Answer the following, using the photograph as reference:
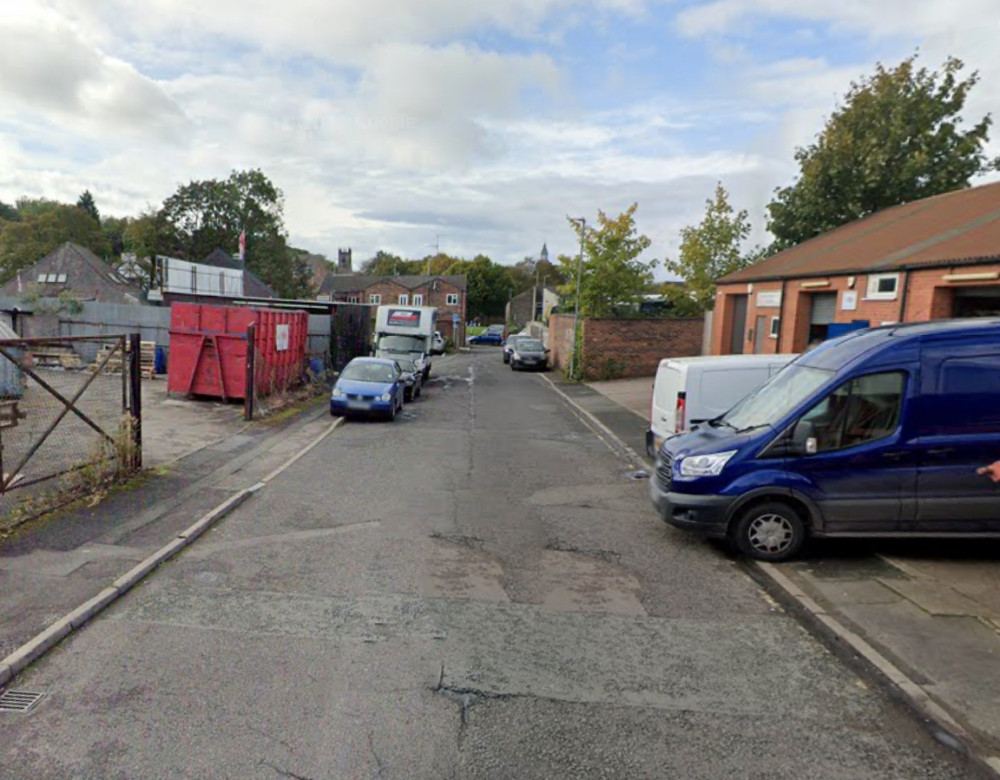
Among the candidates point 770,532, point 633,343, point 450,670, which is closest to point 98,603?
point 450,670

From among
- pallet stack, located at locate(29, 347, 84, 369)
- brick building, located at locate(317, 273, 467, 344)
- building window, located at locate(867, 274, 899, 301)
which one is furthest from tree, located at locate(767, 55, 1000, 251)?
brick building, located at locate(317, 273, 467, 344)

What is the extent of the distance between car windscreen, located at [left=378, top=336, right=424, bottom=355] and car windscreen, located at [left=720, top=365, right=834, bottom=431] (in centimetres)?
1634

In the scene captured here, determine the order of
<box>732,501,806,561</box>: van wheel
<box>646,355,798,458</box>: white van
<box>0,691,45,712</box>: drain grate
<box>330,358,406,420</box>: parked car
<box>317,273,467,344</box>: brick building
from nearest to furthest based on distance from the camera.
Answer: <box>0,691,45,712</box>: drain grate → <box>732,501,806,561</box>: van wheel → <box>646,355,798,458</box>: white van → <box>330,358,406,420</box>: parked car → <box>317,273,467,344</box>: brick building

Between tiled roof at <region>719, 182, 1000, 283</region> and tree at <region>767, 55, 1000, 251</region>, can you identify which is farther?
tree at <region>767, 55, 1000, 251</region>

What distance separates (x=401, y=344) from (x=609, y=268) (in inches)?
482

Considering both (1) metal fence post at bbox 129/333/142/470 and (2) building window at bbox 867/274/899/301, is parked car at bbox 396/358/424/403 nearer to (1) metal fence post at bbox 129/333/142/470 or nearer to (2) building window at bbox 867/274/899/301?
(1) metal fence post at bbox 129/333/142/470

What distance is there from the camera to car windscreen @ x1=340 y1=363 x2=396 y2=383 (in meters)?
16.1

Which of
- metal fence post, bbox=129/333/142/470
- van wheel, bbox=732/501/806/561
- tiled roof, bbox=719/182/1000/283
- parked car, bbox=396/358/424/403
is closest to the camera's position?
van wheel, bbox=732/501/806/561

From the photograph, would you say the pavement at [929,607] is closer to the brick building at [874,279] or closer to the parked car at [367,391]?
the brick building at [874,279]

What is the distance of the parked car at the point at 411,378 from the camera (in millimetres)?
19328

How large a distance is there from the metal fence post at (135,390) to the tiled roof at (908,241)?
1406 cm

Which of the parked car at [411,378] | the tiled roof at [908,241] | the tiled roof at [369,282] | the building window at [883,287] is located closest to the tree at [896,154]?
the tiled roof at [908,241]

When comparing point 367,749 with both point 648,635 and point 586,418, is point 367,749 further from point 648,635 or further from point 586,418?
point 586,418

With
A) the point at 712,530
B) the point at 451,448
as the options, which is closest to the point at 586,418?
the point at 451,448
